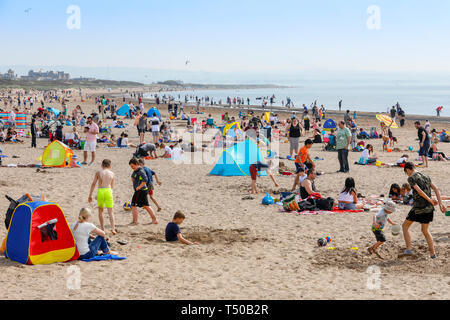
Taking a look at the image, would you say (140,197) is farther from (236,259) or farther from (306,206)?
(306,206)

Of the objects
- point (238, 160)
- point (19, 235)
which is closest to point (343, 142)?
point (238, 160)

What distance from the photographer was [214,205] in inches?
465

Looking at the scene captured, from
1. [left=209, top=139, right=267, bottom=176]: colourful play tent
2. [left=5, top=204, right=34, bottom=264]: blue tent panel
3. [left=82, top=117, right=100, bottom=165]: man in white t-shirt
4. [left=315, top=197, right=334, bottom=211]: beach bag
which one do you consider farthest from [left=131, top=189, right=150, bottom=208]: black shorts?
[left=82, top=117, right=100, bottom=165]: man in white t-shirt

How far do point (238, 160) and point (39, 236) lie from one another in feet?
29.3

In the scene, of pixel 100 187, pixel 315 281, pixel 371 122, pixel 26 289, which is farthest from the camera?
pixel 371 122

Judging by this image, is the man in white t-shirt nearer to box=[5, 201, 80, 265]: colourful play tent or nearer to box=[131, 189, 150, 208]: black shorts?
box=[131, 189, 150, 208]: black shorts

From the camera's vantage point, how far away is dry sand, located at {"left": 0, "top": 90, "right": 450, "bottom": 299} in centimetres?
632

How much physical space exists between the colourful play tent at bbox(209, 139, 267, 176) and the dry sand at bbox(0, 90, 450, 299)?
6.43ft

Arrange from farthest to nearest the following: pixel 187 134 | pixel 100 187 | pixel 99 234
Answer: pixel 187 134
pixel 100 187
pixel 99 234

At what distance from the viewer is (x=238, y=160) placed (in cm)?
1562

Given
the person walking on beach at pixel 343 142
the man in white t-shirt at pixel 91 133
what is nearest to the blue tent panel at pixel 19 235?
the man in white t-shirt at pixel 91 133
